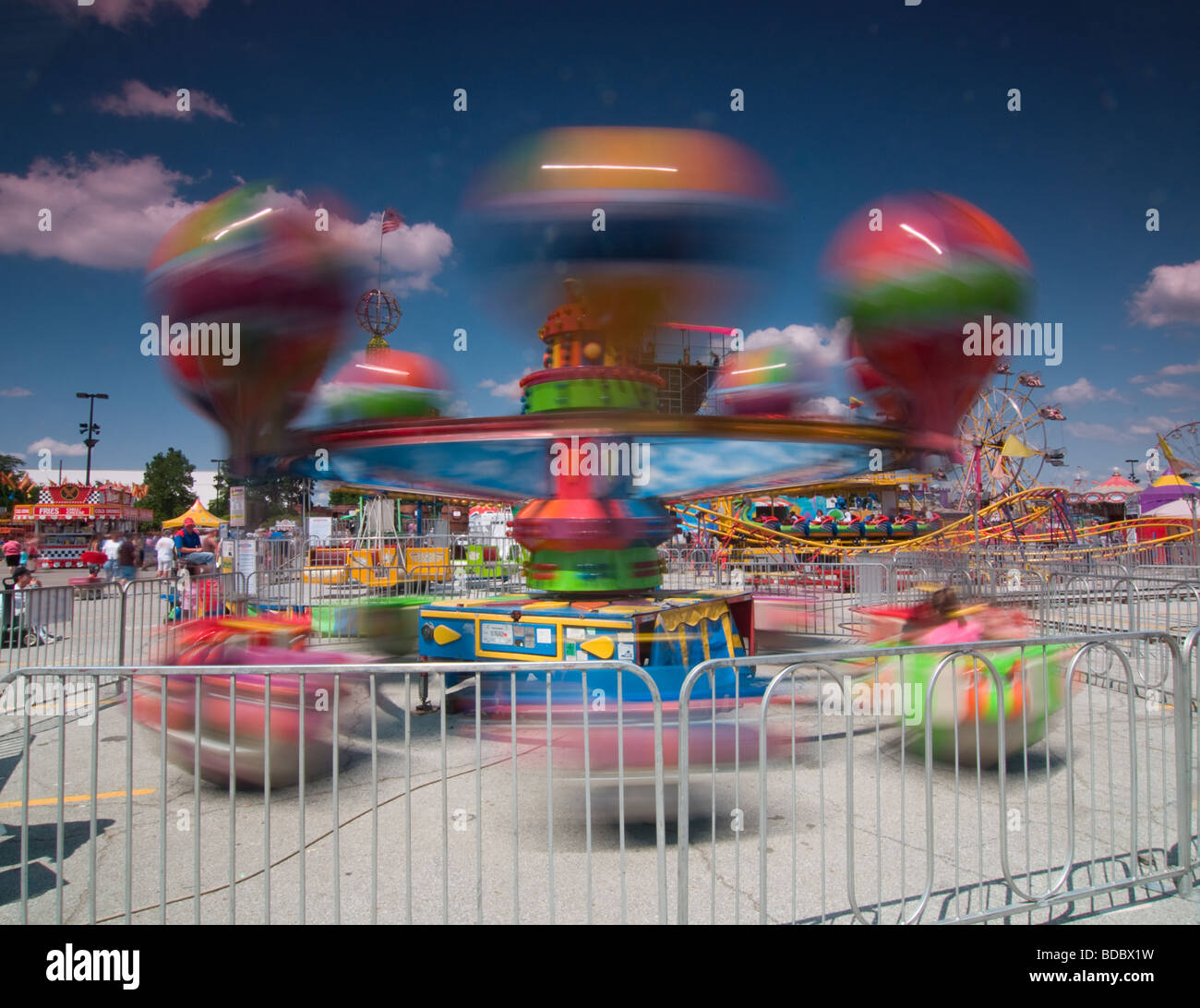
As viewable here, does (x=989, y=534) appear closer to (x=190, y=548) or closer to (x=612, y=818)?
(x=190, y=548)

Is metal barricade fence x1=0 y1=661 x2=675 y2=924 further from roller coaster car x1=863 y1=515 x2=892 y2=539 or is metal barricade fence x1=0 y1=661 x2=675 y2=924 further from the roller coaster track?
roller coaster car x1=863 y1=515 x2=892 y2=539

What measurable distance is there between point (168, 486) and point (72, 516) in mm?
27972

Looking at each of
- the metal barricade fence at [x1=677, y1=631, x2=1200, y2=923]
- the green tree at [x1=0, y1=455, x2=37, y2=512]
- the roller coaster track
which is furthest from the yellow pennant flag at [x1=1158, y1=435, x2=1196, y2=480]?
the green tree at [x1=0, y1=455, x2=37, y2=512]

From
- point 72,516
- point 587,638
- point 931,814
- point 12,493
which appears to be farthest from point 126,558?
point 12,493

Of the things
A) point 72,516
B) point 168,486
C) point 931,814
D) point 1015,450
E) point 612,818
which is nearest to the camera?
point 931,814

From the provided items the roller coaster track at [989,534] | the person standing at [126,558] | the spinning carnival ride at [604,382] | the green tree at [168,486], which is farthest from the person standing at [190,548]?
the green tree at [168,486]

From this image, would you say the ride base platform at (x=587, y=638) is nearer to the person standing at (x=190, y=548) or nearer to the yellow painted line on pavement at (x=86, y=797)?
the yellow painted line on pavement at (x=86, y=797)

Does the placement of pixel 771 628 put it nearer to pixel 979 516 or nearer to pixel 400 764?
pixel 400 764

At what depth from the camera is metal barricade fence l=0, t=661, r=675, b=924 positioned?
111 inches

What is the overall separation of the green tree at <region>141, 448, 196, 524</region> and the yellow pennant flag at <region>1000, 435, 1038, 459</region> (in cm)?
6489

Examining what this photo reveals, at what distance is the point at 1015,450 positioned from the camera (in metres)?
30.4

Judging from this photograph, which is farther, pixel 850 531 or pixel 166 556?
pixel 850 531
